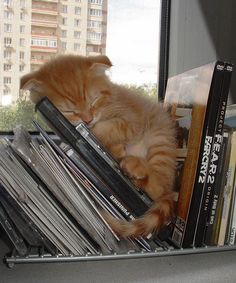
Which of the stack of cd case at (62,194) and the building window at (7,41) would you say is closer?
the stack of cd case at (62,194)

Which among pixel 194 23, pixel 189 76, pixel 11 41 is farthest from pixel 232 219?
pixel 11 41

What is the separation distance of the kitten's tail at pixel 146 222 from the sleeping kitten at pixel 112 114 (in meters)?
0.05

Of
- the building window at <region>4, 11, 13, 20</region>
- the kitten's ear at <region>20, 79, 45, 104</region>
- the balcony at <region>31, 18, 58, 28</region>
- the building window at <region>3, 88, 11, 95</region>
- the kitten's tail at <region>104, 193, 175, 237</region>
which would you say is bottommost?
the kitten's tail at <region>104, 193, 175, 237</region>

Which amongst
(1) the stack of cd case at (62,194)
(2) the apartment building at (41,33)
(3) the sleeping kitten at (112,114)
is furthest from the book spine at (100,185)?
(2) the apartment building at (41,33)

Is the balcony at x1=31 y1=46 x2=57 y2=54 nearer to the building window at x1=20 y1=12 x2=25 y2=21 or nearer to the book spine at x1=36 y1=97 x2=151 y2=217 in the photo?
the building window at x1=20 y1=12 x2=25 y2=21

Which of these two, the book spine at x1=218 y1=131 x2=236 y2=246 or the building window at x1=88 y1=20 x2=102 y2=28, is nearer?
the book spine at x1=218 y1=131 x2=236 y2=246

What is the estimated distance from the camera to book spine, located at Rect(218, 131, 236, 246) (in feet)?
2.78

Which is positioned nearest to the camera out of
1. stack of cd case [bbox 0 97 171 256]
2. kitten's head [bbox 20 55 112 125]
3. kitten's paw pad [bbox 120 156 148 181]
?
stack of cd case [bbox 0 97 171 256]

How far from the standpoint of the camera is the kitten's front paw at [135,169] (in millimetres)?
877

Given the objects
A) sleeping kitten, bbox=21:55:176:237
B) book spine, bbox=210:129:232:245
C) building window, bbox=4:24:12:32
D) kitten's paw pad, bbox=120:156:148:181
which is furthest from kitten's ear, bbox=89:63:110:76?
building window, bbox=4:24:12:32

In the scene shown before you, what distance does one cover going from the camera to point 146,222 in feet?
2.66

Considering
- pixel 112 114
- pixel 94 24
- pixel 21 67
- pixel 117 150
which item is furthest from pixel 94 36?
pixel 117 150

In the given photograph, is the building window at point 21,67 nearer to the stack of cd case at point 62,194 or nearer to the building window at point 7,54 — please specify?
the building window at point 7,54

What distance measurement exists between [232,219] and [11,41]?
3.25 ft
